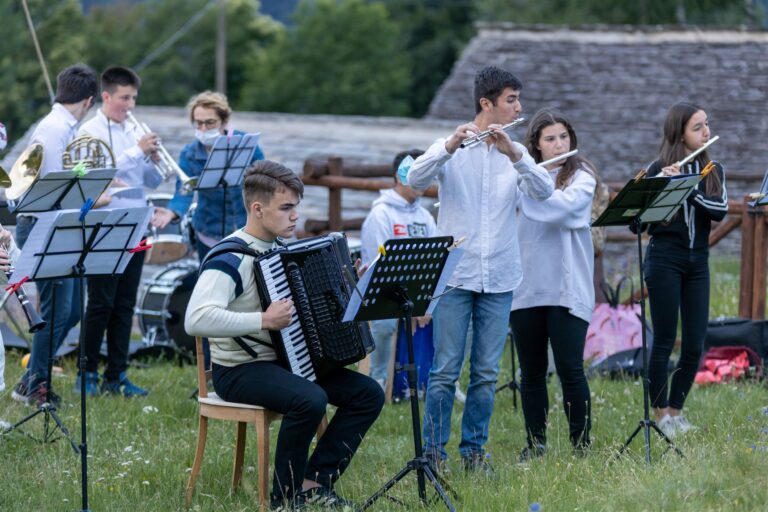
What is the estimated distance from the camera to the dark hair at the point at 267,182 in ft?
17.6

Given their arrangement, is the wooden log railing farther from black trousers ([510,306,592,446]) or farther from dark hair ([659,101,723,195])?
black trousers ([510,306,592,446])

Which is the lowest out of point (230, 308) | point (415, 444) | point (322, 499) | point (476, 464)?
point (476, 464)

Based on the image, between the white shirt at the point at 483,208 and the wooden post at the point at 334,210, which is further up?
the white shirt at the point at 483,208

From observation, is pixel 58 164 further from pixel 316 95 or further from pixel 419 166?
pixel 316 95

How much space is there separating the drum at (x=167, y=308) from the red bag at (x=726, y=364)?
3822 mm

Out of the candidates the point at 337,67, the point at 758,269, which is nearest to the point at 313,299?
the point at 758,269

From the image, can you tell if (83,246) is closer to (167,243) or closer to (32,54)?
(167,243)

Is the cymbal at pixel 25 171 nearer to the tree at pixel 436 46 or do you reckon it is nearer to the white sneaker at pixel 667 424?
the white sneaker at pixel 667 424

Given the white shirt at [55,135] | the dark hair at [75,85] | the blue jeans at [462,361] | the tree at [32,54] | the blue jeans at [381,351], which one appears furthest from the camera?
the tree at [32,54]

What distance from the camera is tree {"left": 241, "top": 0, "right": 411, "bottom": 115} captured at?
5141cm

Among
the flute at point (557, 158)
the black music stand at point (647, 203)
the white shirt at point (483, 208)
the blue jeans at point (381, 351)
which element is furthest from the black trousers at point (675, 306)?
the blue jeans at point (381, 351)

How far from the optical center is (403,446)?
6.71 metres

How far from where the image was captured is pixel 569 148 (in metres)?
6.15

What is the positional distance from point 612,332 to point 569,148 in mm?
3100
